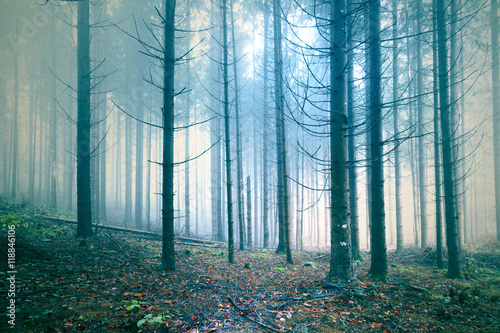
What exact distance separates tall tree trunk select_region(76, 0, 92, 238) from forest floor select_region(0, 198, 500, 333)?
46.9 inches

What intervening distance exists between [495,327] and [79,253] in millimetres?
8673

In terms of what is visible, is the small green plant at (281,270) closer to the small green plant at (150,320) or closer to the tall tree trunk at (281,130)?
the tall tree trunk at (281,130)

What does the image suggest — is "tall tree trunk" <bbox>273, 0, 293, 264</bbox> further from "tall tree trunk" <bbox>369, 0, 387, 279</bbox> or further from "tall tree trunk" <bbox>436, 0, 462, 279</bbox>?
"tall tree trunk" <bbox>436, 0, 462, 279</bbox>

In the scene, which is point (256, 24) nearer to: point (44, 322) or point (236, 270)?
point (236, 270)

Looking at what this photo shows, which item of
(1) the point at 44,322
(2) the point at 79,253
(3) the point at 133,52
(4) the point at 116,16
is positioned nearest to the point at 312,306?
(1) the point at 44,322

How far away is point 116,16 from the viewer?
59.2ft

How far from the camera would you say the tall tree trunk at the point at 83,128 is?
285 inches

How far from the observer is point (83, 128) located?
7422 mm

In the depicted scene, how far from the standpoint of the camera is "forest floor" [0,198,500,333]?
3188 millimetres

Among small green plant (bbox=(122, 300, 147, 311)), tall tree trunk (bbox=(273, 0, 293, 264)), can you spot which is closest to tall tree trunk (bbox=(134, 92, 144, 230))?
tall tree trunk (bbox=(273, 0, 293, 264))

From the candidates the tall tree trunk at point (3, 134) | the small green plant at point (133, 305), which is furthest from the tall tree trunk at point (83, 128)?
the tall tree trunk at point (3, 134)

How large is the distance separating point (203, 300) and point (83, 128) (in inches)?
281

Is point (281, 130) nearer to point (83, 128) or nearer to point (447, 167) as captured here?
point (447, 167)

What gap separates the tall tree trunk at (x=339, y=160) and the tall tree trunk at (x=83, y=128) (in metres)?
7.87
